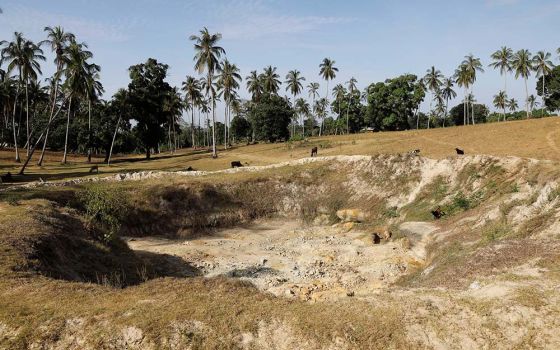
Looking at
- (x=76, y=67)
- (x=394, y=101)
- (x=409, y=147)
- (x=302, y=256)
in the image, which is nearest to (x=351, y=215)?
(x=302, y=256)

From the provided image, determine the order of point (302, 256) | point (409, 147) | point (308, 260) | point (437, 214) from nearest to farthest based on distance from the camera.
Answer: point (308, 260) < point (302, 256) < point (437, 214) < point (409, 147)

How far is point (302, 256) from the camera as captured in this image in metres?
29.6

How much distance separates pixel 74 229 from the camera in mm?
24266

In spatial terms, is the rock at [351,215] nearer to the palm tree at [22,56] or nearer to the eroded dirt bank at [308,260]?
the eroded dirt bank at [308,260]

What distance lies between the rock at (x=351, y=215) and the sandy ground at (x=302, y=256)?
71.1 inches

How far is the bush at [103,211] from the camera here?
85.5 ft

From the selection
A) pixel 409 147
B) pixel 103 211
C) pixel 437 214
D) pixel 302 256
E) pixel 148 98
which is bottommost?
pixel 302 256

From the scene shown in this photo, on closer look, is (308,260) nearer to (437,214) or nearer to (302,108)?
(437,214)

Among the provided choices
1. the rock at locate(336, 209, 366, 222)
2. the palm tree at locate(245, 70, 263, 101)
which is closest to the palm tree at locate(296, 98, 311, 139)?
the palm tree at locate(245, 70, 263, 101)

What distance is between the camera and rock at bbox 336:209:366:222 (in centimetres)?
3712

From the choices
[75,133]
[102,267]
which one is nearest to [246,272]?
[102,267]

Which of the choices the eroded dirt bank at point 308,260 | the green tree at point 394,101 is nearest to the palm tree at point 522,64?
the green tree at point 394,101

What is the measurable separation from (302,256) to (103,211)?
47.2ft

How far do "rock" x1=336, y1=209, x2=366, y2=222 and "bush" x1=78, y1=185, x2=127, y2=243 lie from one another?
19.4 metres
